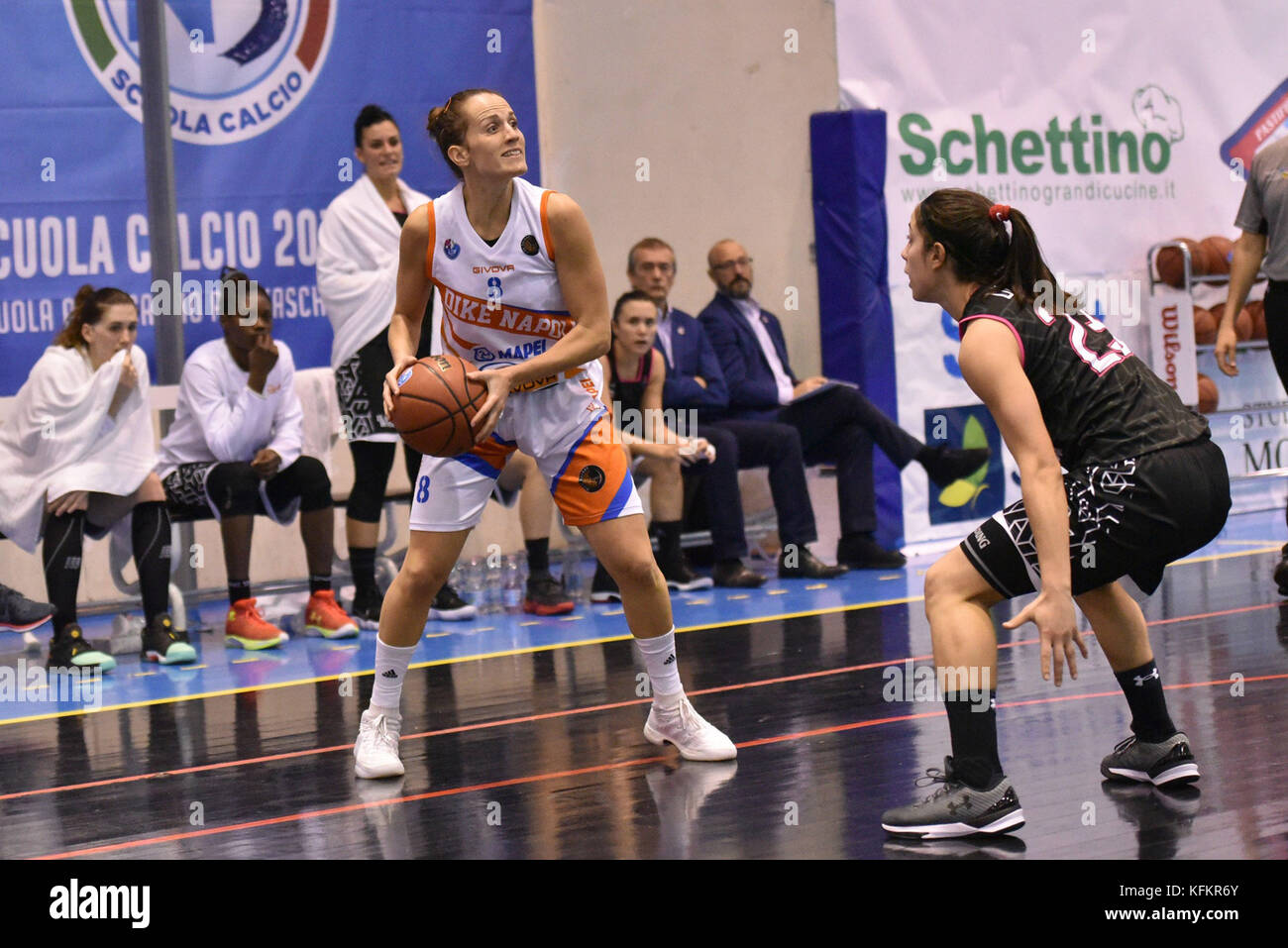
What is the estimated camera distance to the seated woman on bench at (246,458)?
647cm

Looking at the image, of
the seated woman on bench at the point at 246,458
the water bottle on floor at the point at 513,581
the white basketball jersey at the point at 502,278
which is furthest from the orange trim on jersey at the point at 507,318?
the water bottle on floor at the point at 513,581

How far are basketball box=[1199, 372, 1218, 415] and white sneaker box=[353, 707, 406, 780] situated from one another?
610 cm

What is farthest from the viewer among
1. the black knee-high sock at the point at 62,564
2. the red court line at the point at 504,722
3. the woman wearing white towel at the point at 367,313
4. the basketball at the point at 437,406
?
the woman wearing white towel at the point at 367,313

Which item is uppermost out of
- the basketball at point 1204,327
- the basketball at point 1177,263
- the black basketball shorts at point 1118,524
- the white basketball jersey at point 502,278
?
the basketball at point 1177,263

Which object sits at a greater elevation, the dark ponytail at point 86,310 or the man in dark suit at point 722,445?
the dark ponytail at point 86,310

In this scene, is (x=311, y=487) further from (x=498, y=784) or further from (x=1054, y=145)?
(x=1054, y=145)

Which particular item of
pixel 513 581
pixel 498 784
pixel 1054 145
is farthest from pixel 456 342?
pixel 1054 145

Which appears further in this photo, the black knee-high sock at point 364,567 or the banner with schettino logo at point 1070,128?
the banner with schettino logo at point 1070,128

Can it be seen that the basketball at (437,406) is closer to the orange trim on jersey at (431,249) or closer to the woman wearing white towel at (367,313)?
the orange trim on jersey at (431,249)

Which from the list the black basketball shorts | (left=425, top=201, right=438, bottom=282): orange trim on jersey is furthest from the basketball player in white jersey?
the black basketball shorts

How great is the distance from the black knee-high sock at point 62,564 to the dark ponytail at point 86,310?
0.72 m

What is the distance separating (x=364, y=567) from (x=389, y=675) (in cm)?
256
